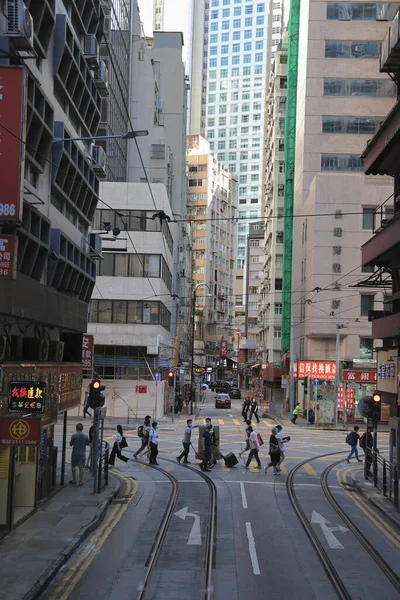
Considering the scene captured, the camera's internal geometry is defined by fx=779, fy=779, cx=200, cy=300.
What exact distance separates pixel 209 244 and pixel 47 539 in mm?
129613

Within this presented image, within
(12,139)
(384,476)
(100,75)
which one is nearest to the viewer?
(12,139)

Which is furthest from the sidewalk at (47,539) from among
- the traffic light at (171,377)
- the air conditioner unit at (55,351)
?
the traffic light at (171,377)

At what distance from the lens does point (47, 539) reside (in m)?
15.2

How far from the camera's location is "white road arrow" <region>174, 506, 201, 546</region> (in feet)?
51.5

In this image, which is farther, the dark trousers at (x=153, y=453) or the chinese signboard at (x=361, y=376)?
the chinese signboard at (x=361, y=376)

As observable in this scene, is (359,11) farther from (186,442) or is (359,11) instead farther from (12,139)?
(12,139)

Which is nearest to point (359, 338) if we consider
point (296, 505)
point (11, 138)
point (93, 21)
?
point (93, 21)

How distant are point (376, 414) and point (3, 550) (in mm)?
14186

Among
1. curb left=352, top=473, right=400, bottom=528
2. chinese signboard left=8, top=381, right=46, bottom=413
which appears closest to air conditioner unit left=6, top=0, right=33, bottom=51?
chinese signboard left=8, top=381, right=46, bottom=413

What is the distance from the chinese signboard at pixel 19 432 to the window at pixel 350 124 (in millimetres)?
57346

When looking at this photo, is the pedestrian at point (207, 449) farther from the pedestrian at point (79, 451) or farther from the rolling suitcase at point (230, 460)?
the pedestrian at point (79, 451)

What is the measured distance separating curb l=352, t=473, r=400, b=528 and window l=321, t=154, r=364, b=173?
45.5 metres

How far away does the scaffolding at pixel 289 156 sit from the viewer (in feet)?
263

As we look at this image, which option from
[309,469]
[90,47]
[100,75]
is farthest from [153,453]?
[90,47]
